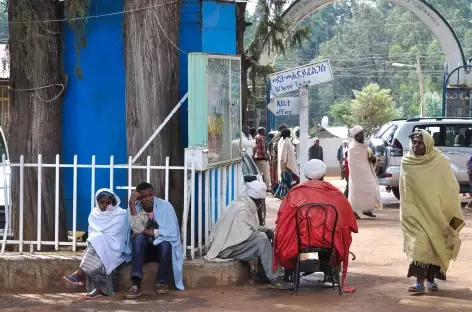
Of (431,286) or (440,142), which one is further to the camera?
(440,142)

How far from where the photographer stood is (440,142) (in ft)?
65.2

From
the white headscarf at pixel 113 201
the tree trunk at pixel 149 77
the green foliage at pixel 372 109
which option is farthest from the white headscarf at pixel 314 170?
the green foliage at pixel 372 109

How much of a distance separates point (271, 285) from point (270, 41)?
11800mm

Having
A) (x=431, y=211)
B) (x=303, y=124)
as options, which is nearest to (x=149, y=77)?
(x=303, y=124)

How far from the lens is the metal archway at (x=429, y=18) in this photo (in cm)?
2477

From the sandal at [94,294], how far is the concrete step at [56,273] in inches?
12.3

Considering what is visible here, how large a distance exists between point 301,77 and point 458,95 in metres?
15.6

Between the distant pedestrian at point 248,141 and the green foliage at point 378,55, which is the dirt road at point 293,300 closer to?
the distant pedestrian at point 248,141

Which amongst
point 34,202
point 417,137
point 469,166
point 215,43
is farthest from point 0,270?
point 469,166

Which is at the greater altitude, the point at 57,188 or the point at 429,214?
the point at 57,188

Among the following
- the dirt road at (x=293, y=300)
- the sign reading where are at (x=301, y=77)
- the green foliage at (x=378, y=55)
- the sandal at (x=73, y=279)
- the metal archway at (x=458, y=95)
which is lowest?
the dirt road at (x=293, y=300)

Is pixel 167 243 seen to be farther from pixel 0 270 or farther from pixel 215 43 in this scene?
pixel 215 43

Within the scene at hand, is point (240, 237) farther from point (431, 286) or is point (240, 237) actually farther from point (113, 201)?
point (431, 286)

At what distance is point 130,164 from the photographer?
9562mm
